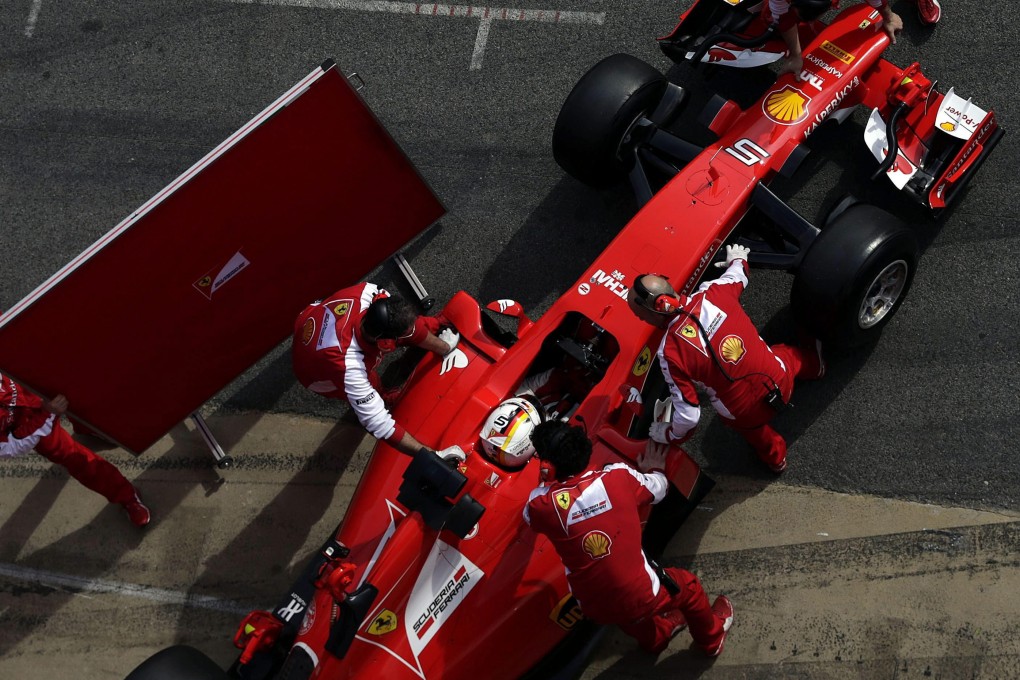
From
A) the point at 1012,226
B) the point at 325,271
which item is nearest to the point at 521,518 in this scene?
the point at 325,271

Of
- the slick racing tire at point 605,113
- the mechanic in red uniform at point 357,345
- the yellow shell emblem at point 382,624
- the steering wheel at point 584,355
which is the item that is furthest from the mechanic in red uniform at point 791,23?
the yellow shell emblem at point 382,624

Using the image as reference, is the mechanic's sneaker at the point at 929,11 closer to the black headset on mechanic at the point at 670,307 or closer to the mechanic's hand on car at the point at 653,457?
the black headset on mechanic at the point at 670,307

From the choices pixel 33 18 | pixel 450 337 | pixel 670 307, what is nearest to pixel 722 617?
pixel 670 307

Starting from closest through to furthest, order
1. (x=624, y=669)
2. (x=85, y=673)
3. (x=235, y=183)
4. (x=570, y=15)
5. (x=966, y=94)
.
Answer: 1. (x=235, y=183)
2. (x=624, y=669)
3. (x=85, y=673)
4. (x=966, y=94)
5. (x=570, y=15)

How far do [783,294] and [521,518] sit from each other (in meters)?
2.57

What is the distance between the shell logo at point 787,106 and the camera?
577cm

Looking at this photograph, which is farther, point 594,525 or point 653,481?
point 653,481

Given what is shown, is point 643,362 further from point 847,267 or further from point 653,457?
point 847,267

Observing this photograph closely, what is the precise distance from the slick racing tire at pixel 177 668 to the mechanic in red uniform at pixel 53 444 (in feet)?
5.10

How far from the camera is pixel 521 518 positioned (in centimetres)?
496

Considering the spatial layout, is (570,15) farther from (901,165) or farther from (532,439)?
(532,439)

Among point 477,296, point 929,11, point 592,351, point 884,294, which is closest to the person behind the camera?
point 592,351

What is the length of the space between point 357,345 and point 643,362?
1627 millimetres

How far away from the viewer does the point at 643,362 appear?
530cm
